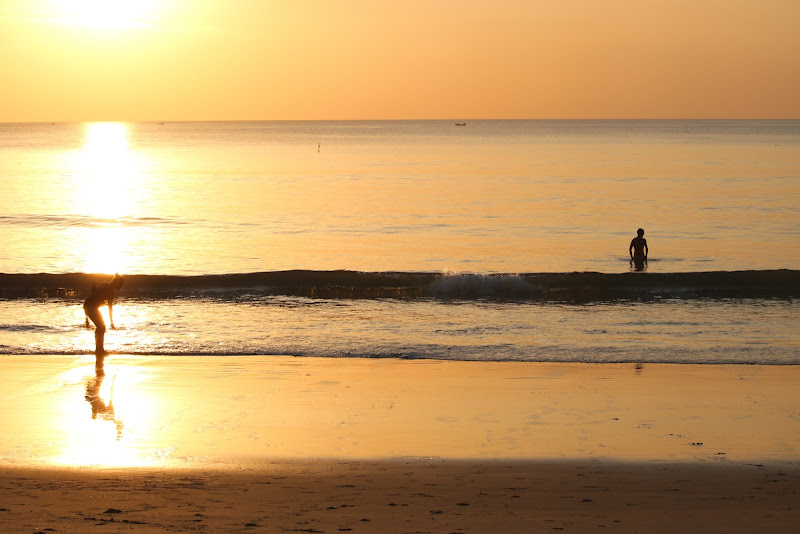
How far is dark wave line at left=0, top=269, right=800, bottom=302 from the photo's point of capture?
22.4 metres

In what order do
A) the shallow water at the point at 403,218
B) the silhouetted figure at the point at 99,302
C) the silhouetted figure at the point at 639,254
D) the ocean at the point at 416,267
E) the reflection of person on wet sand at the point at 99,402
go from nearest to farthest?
the reflection of person on wet sand at the point at 99,402, the silhouetted figure at the point at 99,302, the ocean at the point at 416,267, the silhouetted figure at the point at 639,254, the shallow water at the point at 403,218

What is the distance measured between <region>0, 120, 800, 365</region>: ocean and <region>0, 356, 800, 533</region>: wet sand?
6.22 feet

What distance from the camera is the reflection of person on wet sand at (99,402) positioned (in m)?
10.4

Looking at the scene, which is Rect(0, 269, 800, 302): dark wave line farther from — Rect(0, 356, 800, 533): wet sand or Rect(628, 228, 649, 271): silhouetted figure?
Rect(0, 356, 800, 533): wet sand

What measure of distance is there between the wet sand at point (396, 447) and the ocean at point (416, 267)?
1896 millimetres

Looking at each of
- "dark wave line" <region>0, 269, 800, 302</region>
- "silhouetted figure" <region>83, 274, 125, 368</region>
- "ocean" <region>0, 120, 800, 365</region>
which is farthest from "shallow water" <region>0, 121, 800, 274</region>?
"silhouetted figure" <region>83, 274, 125, 368</region>

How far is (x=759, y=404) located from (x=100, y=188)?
175ft

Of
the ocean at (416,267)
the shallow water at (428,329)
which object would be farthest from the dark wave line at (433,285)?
the shallow water at (428,329)

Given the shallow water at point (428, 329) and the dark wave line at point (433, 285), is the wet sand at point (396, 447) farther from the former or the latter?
the dark wave line at point (433, 285)

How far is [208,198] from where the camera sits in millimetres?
50500

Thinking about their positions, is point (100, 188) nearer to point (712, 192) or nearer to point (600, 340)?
point (712, 192)

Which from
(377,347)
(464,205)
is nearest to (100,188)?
(464,205)

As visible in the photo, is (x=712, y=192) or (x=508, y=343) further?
(x=712, y=192)

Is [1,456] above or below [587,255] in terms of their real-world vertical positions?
below
